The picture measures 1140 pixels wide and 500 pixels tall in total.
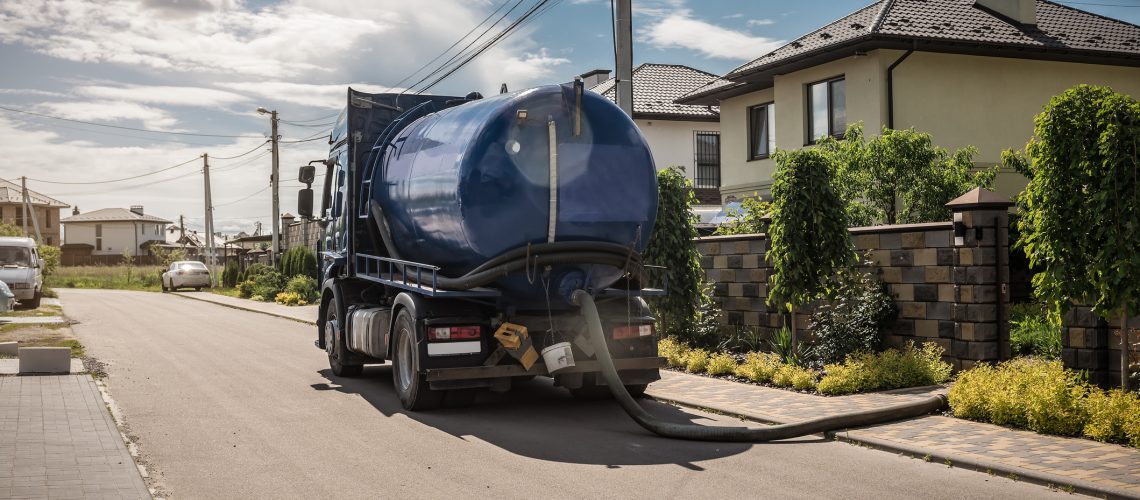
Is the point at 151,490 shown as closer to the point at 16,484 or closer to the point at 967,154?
the point at 16,484

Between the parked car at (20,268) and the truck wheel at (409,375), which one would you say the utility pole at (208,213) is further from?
the truck wheel at (409,375)

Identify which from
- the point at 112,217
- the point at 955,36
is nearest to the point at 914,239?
the point at 955,36

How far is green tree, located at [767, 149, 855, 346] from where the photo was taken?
498 inches

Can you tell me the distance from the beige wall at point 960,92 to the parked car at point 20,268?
73.8 ft

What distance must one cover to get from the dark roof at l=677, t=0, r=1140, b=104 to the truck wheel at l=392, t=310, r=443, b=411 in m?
13.7

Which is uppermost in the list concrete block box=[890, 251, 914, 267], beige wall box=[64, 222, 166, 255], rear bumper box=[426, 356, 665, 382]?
beige wall box=[64, 222, 166, 255]

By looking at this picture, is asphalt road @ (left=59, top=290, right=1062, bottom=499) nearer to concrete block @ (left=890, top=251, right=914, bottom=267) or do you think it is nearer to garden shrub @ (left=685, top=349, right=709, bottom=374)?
garden shrub @ (left=685, top=349, right=709, bottom=374)

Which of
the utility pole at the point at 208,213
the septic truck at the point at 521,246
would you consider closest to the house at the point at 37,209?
the utility pole at the point at 208,213

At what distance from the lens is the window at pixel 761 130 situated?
2662cm

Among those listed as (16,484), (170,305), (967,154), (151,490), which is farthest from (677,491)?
(170,305)

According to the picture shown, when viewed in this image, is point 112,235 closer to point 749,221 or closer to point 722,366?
point 749,221

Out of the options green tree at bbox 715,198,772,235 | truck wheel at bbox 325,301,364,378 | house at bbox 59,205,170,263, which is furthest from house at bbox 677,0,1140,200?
house at bbox 59,205,170,263

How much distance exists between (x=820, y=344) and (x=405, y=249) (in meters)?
5.59

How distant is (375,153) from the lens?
13273mm
